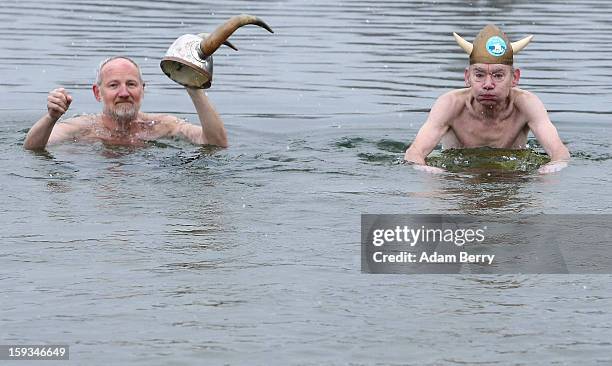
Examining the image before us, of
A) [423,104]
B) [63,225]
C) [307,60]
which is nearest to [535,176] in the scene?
[63,225]

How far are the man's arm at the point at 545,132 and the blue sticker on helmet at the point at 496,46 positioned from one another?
572 millimetres

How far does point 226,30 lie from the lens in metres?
10.4

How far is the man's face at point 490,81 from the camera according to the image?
1138 cm

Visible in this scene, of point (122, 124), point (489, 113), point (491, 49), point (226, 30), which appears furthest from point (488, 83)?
point (122, 124)

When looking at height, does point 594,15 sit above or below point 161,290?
above

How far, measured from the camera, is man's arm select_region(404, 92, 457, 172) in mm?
11219

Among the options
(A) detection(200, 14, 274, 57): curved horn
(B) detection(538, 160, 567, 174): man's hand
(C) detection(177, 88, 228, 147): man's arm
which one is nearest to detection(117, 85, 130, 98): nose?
(C) detection(177, 88, 228, 147): man's arm

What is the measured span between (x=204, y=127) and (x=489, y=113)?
234 centimetres

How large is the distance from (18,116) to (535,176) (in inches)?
247

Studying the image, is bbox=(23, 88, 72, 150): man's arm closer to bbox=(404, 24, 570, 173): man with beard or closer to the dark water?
the dark water

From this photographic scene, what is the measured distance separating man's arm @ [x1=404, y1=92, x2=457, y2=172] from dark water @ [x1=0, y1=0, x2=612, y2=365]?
166mm

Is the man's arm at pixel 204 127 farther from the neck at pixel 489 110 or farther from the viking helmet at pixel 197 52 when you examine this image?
the neck at pixel 489 110

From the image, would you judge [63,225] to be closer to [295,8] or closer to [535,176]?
[535,176]

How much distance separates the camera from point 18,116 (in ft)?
48.3
